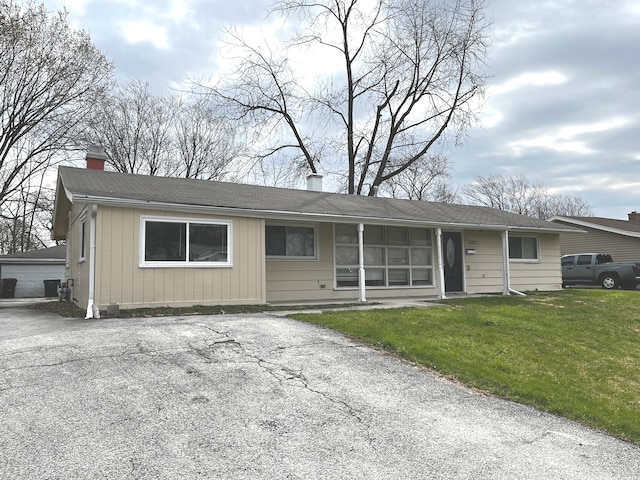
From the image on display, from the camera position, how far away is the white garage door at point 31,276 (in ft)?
80.3

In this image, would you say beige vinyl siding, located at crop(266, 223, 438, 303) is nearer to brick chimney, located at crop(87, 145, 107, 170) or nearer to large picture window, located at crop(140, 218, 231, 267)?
large picture window, located at crop(140, 218, 231, 267)

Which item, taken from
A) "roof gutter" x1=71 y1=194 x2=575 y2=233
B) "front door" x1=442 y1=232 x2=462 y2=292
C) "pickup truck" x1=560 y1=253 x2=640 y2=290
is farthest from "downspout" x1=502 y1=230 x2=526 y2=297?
"pickup truck" x1=560 y1=253 x2=640 y2=290

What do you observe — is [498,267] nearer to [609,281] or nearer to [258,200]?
[609,281]

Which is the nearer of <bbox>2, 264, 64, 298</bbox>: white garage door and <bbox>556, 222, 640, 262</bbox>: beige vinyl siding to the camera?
<bbox>556, 222, 640, 262</bbox>: beige vinyl siding

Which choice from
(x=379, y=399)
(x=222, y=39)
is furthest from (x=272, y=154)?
(x=379, y=399)

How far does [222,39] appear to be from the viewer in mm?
21719

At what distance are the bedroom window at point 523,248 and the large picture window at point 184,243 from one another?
1054 cm

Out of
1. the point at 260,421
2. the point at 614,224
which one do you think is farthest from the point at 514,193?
the point at 260,421

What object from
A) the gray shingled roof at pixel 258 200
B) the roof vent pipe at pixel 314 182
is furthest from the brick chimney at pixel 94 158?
the roof vent pipe at pixel 314 182

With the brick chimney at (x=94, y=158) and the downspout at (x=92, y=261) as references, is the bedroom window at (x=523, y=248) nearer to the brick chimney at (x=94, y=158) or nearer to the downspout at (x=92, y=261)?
the downspout at (x=92, y=261)

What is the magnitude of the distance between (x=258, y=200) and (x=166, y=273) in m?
3.29

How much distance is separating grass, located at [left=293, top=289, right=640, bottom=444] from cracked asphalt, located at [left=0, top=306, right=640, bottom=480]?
390 millimetres

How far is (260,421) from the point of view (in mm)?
3977

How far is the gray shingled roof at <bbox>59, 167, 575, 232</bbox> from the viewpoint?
9867 mm
